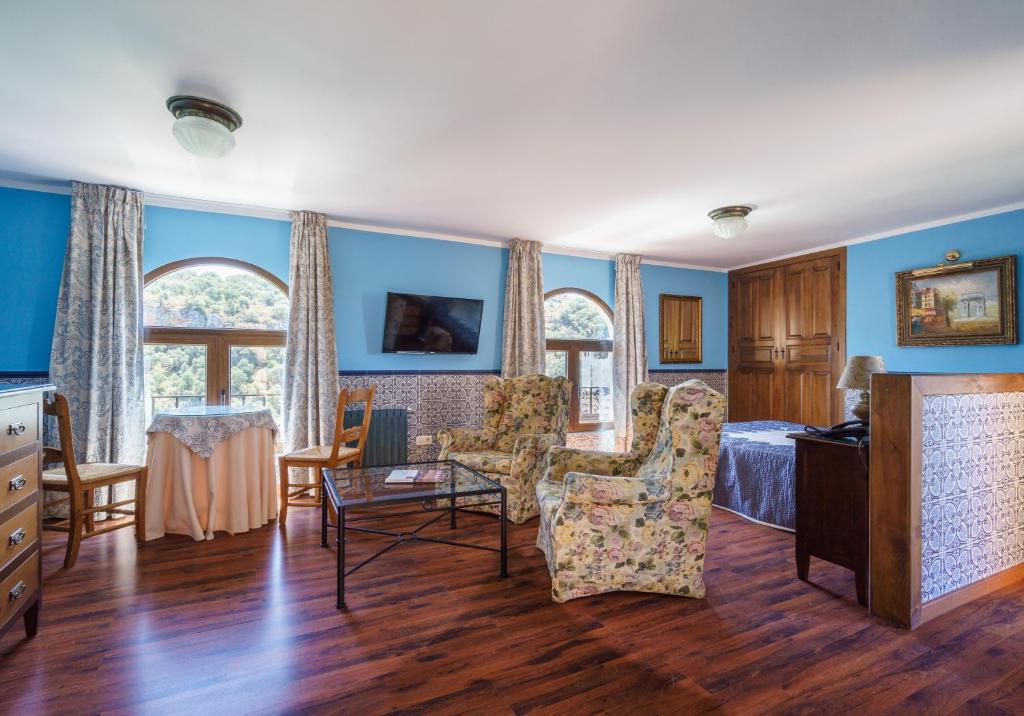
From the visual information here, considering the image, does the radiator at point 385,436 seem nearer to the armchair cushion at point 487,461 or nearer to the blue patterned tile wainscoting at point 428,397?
the blue patterned tile wainscoting at point 428,397

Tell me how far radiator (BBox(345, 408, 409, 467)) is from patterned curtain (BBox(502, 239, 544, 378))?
123 centimetres

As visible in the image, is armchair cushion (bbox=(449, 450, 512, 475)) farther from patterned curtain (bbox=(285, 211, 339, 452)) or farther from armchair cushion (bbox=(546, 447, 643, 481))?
A: patterned curtain (bbox=(285, 211, 339, 452))

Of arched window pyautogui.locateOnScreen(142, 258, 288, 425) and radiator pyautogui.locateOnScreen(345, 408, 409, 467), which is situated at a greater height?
Answer: arched window pyautogui.locateOnScreen(142, 258, 288, 425)

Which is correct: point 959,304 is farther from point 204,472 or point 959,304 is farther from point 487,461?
point 204,472

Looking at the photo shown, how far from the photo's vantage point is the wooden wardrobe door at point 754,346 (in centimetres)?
627

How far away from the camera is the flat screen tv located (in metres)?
4.93

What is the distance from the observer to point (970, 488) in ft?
8.18

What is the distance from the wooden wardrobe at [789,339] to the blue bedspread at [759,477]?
1.86m

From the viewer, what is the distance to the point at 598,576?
2.49m

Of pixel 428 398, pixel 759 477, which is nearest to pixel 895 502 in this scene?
pixel 759 477

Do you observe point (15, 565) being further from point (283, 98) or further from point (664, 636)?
point (664, 636)

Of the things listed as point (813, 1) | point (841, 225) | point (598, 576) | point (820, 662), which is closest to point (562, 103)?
point (813, 1)

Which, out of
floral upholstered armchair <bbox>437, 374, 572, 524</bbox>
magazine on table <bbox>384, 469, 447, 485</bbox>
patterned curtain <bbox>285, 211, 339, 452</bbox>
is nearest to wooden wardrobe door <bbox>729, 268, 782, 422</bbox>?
floral upholstered armchair <bbox>437, 374, 572, 524</bbox>

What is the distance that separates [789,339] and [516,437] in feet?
12.9
